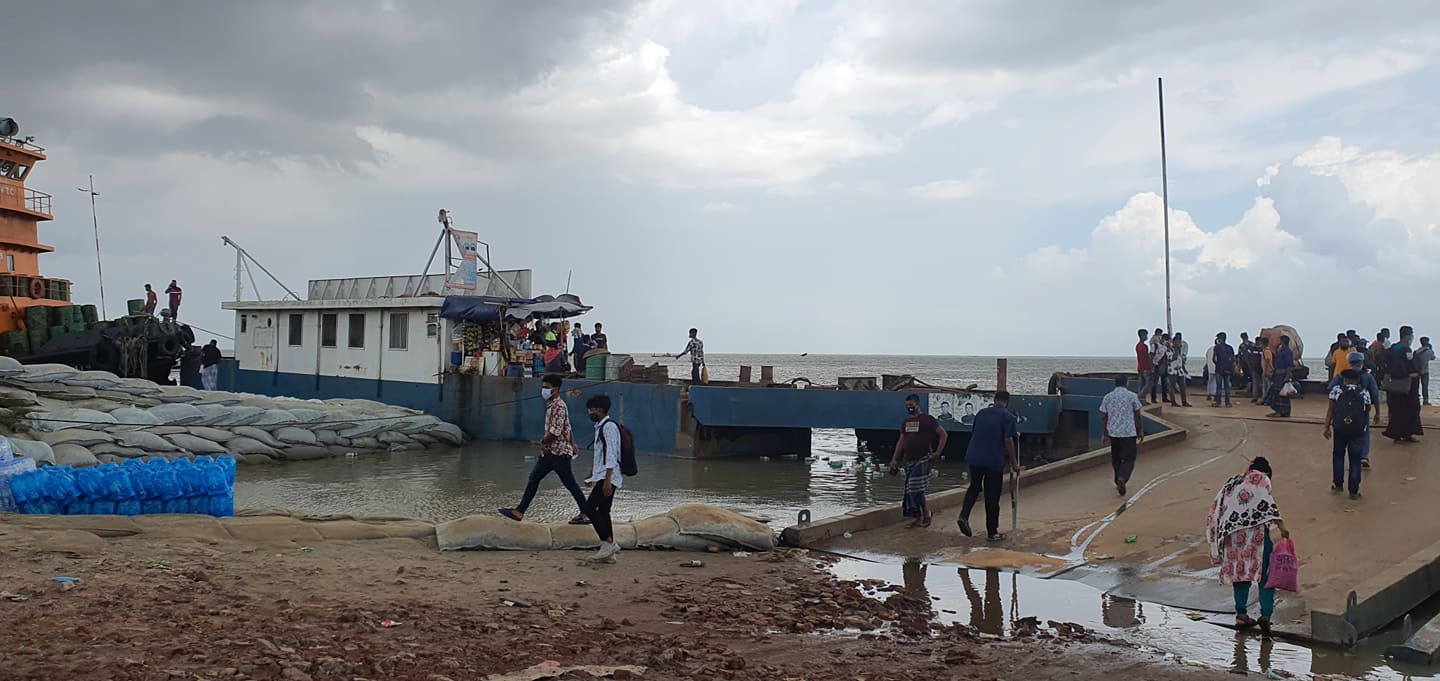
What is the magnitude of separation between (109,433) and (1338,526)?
17936mm

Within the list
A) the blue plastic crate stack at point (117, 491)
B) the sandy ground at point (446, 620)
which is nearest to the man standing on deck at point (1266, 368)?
the sandy ground at point (446, 620)

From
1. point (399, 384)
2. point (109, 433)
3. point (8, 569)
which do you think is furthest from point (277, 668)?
point (399, 384)

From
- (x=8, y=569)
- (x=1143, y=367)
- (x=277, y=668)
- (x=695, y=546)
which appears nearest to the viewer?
(x=277, y=668)

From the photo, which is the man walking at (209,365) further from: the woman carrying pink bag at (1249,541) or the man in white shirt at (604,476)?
the woman carrying pink bag at (1249,541)

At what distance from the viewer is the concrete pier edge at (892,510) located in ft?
30.5

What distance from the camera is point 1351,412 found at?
32.2ft

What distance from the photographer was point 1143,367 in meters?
19.3

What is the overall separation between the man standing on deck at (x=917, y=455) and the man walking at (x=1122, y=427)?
2.23 metres

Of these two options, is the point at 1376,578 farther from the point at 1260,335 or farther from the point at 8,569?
the point at 1260,335

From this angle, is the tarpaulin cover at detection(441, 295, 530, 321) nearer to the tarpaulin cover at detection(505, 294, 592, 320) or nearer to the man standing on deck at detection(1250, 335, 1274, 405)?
the tarpaulin cover at detection(505, 294, 592, 320)

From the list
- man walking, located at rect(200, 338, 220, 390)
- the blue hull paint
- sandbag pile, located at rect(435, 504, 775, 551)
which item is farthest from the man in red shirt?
man walking, located at rect(200, 338, 220, 390)

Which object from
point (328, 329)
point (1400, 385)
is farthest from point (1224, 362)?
point (328, 329)

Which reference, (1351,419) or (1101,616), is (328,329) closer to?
(1351,419)

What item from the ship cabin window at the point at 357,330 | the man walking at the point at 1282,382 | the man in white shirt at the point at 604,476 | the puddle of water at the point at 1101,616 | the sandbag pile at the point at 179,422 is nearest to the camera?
the puddle of water at the point at 1101,616
